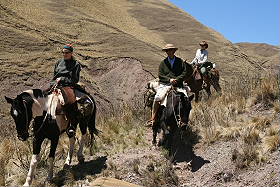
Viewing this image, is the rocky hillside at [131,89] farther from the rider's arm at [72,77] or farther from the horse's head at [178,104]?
the rider's arm at [72,77]

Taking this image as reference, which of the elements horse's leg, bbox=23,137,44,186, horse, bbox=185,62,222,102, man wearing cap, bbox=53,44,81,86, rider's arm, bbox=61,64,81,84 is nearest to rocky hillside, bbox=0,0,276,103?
horse, bbox=185,62,222,102

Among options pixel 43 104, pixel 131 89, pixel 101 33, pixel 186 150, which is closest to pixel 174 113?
pixel 186 150

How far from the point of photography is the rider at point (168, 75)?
8.03 m

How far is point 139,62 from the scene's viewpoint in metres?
22.8

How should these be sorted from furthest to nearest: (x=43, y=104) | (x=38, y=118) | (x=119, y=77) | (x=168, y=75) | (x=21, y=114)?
1. (x=119, y=77)
2. (x=168, y=75)
3. (x=43, y=104)
4. (x=38, y=118)
5. (x=21, y=114)

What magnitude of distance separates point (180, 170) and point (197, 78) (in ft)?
16.1

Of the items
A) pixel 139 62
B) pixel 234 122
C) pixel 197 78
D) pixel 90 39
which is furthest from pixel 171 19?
pixel 234 122

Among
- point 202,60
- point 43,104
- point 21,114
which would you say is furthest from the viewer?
point 202,60

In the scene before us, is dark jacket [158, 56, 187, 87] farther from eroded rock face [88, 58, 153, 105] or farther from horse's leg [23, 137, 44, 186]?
eroded rock face [88, 58, 153, 105]

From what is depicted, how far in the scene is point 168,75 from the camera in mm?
8266

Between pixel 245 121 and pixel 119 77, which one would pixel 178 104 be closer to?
pixel 245 121

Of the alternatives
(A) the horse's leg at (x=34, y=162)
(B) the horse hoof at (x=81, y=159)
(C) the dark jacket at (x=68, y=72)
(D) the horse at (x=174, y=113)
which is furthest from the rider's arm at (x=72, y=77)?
(D) the horse at (x=174, y=113)

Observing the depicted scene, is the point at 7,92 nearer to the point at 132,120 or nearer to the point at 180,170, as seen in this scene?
the point at 132,120

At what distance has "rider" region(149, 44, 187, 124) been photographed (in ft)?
26.3
